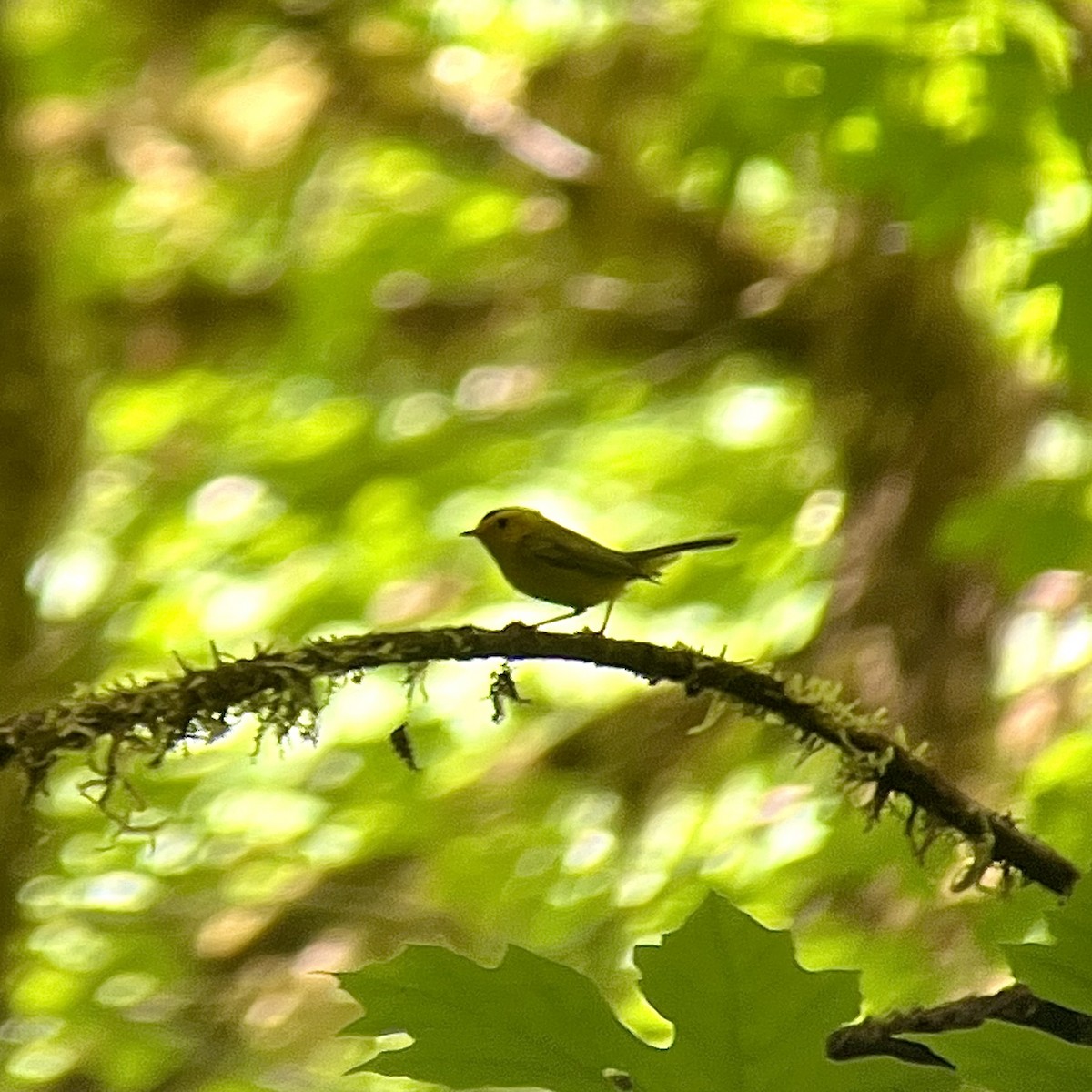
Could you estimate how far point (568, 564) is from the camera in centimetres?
202

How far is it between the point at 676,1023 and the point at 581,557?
131cm

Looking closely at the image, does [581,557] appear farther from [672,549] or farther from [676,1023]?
[676,1023]

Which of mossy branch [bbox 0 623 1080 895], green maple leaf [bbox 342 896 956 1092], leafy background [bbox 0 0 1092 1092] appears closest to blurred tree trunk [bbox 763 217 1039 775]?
leafy background [bbox 0 0 1092 1092]

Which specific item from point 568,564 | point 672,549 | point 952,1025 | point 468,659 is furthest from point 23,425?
point 952,1025

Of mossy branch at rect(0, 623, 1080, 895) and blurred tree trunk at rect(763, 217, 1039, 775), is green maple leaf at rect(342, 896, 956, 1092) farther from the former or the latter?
blurred tree trunk at rect(763, 217, 1039, 775)

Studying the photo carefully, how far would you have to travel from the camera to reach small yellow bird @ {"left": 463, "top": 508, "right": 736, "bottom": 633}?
200 centimetres

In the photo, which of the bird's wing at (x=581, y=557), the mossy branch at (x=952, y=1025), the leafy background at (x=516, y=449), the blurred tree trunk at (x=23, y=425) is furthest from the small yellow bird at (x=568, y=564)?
the blurred tree trunk at (x=23, y=425)

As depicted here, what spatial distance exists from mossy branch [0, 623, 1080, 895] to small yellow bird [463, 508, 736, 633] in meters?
0.70

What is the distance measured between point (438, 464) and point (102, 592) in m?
0.91

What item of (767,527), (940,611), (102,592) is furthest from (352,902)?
(940,611)

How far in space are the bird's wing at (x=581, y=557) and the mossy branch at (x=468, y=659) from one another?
699 millimetres

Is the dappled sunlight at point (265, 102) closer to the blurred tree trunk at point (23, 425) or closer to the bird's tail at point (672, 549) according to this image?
the blurred tree trunk at point (23, 425)

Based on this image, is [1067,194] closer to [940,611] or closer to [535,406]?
[940,611]

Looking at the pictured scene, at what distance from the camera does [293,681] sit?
1275 millimetres
